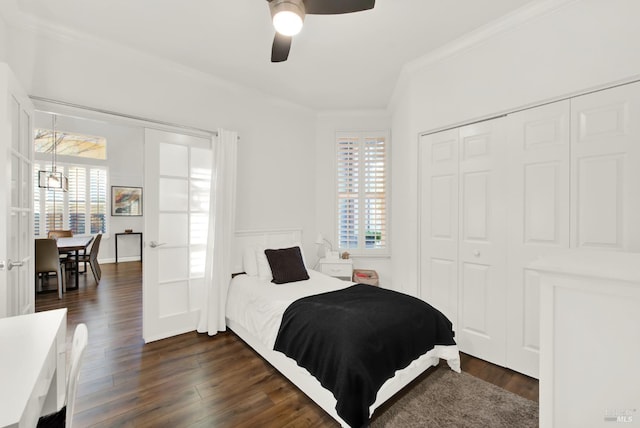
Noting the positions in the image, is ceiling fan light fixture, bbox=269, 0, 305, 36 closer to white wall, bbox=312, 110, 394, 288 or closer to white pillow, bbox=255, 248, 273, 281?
white pillow, bbox=255, 248, 273, 281

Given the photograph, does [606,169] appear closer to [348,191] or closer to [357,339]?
[357,339]

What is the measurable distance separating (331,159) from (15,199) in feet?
10.5

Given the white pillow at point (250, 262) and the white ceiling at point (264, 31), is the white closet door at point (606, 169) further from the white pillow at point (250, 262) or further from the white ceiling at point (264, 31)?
the white pillow at point (250, 262)

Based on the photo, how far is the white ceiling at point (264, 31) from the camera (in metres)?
2.04

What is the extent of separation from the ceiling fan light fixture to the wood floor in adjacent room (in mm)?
2338

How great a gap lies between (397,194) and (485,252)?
4.40 feet

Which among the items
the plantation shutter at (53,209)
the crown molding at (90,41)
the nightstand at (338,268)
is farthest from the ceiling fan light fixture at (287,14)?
the plantation shutter at (53,209)

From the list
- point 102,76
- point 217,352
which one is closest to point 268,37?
point 102,76

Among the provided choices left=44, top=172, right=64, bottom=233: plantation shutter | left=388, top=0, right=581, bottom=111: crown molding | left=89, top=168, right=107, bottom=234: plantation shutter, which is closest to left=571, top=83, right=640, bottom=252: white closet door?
left=388, top=0, right=581, bottom=111: crown molding

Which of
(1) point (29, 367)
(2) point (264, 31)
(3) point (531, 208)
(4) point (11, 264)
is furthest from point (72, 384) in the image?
(3) point (531, 208)

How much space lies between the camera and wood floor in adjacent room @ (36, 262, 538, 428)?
67.2 inches

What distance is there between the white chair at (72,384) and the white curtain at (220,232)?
5.81 feet

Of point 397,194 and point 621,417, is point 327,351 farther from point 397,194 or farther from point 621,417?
point 397,194

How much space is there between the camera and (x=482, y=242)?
7.91 ft
